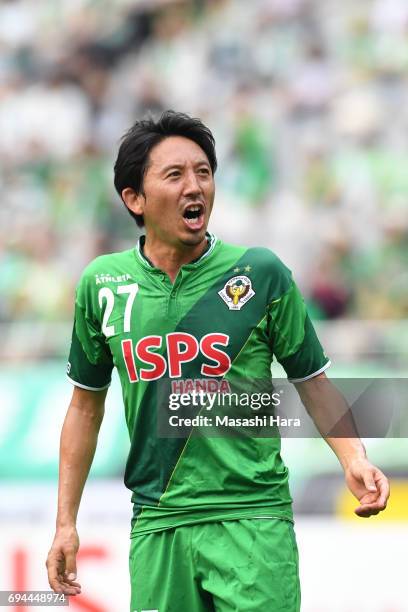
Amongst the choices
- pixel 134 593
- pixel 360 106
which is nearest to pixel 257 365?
pixel 134 593

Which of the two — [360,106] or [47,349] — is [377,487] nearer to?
[47,349]

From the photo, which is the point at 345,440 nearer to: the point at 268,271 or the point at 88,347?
the point at 268,271

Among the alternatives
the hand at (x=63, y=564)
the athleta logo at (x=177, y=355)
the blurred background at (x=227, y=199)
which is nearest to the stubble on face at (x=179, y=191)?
the athleta logo at (x=177, y=355)

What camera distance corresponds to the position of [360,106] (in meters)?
12.2

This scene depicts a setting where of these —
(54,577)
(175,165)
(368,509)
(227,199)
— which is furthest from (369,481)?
(227,199)

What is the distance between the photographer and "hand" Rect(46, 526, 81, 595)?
444cm

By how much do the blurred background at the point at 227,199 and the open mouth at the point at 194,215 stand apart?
3286mm

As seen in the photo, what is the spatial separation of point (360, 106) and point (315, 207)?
128cm

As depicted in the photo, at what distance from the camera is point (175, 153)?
4504 mm

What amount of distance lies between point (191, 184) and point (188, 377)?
25.6 inches

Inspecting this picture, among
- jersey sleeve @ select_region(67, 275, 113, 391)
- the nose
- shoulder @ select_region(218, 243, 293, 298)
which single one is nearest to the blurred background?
jersey sleeve @ select_region(67, 275, 113, 391)

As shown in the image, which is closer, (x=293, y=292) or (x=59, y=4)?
(x=293, y=292)

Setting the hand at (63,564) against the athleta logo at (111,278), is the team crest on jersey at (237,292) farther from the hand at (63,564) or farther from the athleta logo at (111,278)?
the hand at (63,564)

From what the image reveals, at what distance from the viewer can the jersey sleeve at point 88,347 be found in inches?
181
